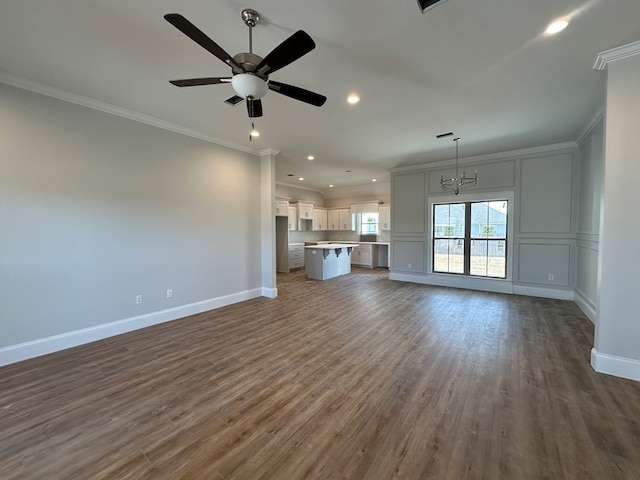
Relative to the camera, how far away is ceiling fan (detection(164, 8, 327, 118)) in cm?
162

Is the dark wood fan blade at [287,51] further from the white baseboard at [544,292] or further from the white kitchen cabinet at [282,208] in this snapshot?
the white kitchen cabinet at [282,208]

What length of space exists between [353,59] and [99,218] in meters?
3.59

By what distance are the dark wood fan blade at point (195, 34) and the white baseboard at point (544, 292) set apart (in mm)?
6437

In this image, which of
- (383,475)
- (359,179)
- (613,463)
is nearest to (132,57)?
(383,475)

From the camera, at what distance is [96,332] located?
3.38 m

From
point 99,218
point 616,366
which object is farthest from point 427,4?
point 99,218

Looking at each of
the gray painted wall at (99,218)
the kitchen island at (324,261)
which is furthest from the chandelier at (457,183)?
the gray painted wall at (99,218)

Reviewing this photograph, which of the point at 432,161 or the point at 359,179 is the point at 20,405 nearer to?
the point at 432,161

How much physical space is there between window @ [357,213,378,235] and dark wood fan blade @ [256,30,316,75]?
26.8ft

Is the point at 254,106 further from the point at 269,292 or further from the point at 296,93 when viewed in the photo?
the point at 269,292

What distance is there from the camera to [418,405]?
2111 millimetres

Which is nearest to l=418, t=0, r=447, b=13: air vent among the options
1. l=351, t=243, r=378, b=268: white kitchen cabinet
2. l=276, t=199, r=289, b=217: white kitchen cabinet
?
l=276, t=199, r=289, b=217: white kitchen cabinet

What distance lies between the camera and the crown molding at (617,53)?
7.59 ft

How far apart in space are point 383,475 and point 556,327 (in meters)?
3.70
